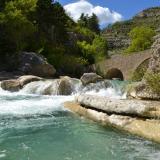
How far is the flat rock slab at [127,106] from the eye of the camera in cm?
1179

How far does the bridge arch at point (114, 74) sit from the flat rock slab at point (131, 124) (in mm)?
42841

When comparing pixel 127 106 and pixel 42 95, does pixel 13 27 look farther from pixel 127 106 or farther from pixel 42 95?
pixel 127 106

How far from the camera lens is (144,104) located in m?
12.0

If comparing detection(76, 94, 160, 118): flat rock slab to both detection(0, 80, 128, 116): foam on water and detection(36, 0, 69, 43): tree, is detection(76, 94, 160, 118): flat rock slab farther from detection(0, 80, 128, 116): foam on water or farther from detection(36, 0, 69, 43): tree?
detection(36, 0, 69, 43): tree

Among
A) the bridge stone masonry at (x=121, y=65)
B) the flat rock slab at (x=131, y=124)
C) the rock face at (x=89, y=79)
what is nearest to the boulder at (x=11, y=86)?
the rock face at (x=89, y=79)

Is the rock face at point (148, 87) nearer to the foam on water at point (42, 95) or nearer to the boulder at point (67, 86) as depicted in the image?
the foam on water at point (42, 95)

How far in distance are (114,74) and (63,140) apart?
49.0 metres

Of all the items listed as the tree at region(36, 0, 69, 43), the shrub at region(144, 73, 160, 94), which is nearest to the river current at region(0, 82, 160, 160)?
the shrub at region(144, 73, 160, 94)

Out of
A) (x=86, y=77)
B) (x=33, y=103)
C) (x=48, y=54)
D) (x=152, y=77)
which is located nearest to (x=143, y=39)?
(x=48, y=54)

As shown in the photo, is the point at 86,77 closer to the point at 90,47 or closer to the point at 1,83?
the point at 1,83

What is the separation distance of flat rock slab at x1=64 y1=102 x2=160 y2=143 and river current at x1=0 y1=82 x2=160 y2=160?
8.5 inches

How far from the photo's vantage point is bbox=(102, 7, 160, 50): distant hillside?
130000mm

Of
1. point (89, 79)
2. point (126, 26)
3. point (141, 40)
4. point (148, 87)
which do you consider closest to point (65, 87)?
point (89, 79)

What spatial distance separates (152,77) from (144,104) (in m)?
1.64
